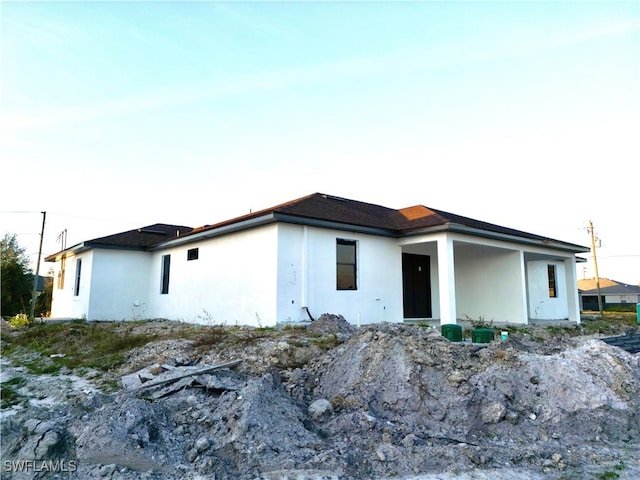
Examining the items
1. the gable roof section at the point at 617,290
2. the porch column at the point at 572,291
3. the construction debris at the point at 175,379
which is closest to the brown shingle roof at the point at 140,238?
the construction debris at the point at 175,379

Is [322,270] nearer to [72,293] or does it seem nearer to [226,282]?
[226,282]

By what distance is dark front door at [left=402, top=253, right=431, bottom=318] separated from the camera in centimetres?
1461

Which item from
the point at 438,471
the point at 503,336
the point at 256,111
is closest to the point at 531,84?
the point at 503,336

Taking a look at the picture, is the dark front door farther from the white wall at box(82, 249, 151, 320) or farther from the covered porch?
the white wall at box(82, 249, 151, 320)

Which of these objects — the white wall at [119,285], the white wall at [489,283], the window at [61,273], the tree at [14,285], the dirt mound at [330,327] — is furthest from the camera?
the tree at [14,285]

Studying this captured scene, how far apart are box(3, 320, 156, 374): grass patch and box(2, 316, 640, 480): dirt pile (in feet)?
7.81

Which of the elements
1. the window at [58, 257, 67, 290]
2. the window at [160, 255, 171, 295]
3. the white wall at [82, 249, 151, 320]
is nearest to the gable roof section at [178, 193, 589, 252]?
the window at [160, 255, 171, 295]

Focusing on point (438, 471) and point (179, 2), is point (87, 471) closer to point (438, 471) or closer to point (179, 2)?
point (438, 471)

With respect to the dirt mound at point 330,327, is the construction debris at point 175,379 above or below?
below

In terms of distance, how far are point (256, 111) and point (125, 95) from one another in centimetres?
385

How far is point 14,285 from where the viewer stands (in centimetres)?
2450

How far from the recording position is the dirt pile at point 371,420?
3887mm

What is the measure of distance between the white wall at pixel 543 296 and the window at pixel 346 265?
10.5 metres

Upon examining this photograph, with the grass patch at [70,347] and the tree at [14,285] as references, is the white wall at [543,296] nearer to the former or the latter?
the grass patch at [70,347]
